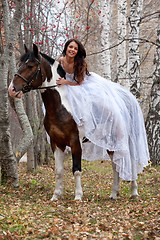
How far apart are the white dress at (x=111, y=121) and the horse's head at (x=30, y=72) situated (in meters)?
0.61

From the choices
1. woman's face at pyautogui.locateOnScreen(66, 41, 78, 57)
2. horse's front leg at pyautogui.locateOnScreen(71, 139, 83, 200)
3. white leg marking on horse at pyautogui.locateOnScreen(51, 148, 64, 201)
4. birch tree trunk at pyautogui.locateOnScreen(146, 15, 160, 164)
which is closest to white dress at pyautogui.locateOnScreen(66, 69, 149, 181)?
horse's front leg at pyautogui.locateOnScreen(71, 139, 83, 200)

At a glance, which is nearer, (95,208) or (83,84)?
(95,208)

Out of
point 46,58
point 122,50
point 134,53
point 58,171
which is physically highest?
point 122,50

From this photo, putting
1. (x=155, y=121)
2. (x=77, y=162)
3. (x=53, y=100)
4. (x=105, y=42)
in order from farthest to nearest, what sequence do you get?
(x=105, y=42) < (x=155, y=121) < (x=77, y=162) < (x=53, y=100)

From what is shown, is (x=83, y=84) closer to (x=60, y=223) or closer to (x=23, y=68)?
(x=23, y=68)

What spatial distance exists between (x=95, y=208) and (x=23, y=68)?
9.03 feet

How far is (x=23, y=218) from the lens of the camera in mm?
3816

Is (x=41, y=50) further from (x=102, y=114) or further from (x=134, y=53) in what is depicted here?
(x=102, y=114)

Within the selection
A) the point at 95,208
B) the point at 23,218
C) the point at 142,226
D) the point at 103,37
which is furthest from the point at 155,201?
the point at 103,37

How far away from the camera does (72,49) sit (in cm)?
571

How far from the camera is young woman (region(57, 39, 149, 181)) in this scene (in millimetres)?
5543

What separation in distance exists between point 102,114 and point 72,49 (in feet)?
4.55

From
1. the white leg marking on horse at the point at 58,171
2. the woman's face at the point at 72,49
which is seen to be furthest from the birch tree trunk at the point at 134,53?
the white leg marking on horse at the point at 58,171

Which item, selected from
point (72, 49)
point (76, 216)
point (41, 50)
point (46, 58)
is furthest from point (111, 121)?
point (41, 50)
